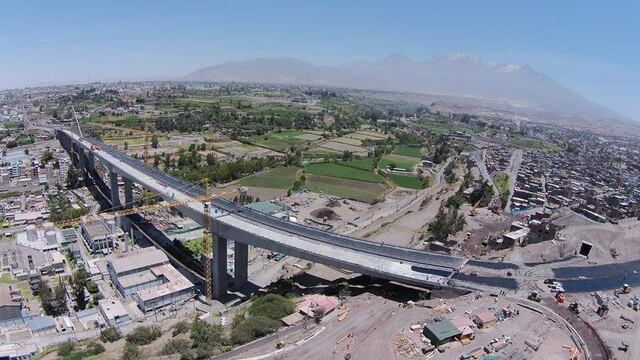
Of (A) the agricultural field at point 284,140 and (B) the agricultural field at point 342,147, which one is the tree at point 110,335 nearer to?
(A) the agricultural field at point 284,140

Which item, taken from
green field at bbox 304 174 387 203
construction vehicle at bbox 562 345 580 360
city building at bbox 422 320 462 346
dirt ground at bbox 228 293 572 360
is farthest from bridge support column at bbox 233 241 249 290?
green field at bbox 304 174 387 203

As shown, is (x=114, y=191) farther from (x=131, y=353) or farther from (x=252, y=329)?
(x=252, y=329)

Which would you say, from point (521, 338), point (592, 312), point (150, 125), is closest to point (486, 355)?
point (521, 338)

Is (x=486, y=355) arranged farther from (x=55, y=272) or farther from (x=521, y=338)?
(x=55, y=272)

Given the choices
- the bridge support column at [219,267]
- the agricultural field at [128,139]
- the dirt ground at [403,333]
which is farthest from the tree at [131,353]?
the agricultural field at [128,139]

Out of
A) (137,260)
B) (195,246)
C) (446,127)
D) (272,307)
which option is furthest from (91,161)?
(446,127)

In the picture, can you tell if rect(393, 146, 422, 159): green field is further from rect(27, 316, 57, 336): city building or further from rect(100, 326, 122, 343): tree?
rect(27, 316, 57, 336): city building
